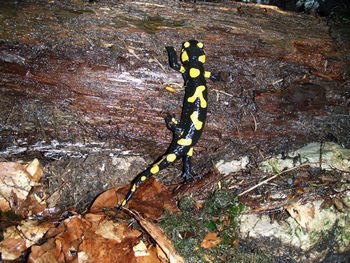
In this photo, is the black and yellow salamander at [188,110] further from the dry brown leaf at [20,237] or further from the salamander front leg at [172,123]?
the dry brown leaf at [20,237]

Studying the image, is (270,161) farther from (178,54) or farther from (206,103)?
(178,54)

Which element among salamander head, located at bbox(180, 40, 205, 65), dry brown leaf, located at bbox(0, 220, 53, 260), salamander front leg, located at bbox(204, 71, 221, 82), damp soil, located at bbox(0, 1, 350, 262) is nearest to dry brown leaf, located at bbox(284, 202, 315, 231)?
damp soil, located at bbox(0, 1, 350, 262)

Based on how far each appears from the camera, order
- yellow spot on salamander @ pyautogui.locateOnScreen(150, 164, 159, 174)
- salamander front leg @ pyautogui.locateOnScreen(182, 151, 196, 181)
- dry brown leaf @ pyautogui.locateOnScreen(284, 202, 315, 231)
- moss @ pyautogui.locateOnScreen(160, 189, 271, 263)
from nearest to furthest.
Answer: moss @ pyautogui.locateOnScreen(160, 189, 271, 263), dry brown leaf @ pyautogui.locateOnScreen(284, 202, 315, 231), yellow spot on salamander @ pyautogui.locateOnScreen(150, 164, 159, 174), salamander front leg @ pyautogui.locateOnScreen(182, 151, 196, 181)

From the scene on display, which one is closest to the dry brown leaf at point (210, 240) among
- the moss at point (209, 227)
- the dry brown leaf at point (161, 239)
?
the moss at point (209, 227)

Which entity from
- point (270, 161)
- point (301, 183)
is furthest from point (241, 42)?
point (301, 183)

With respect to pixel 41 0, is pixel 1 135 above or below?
below

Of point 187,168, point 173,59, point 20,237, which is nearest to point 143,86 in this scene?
point 173,59

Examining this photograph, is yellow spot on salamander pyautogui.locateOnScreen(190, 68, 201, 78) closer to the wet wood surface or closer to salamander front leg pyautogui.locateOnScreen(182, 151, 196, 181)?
the wet wood surface
